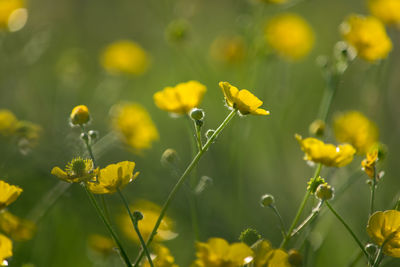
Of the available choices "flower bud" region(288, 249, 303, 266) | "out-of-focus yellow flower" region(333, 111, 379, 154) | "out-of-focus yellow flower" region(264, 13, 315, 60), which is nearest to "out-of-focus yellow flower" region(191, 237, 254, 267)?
"flower bud" region(288, 249, 303, 266)

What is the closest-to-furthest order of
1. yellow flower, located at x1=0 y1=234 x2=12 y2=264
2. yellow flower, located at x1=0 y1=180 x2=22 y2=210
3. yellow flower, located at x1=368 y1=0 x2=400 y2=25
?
yellow flower, located at x1=0 y1=234 x2=12 y2=264 → yellow flower, located at x1=0 y1=180 x2=22 y2=210 → yellow flower, located at x1=368 y1=0 x2=400 y2=25

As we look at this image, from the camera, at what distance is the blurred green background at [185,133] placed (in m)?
2.12

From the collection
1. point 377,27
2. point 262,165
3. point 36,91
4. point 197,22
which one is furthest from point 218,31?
point 377,27

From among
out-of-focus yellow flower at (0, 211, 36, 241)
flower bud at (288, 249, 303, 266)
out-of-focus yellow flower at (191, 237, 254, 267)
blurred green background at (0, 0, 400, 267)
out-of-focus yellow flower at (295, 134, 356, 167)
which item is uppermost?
out-of-focus yellow flower at (295, 134, 356, 167)

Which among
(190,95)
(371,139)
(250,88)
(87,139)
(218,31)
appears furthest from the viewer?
(218,31)

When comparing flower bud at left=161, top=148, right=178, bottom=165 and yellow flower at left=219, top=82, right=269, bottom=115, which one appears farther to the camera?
flower bud at left=161, top=148, right=178, bottom=165

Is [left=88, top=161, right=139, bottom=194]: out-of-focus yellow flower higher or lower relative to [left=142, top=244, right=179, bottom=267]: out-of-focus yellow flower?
higher

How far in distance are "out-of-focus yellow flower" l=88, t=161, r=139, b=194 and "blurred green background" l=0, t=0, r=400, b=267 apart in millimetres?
442

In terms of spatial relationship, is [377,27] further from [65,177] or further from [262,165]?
[262,165]

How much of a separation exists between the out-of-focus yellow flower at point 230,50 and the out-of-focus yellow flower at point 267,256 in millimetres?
1956

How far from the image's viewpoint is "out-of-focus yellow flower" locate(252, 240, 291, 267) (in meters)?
1.06

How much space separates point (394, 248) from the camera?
44.6 inches

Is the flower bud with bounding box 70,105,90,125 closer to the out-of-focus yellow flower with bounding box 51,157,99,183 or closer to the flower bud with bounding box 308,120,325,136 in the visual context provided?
the out-of-focus yellow flower with bounding box 51,157,99,183

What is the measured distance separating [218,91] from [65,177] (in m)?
2.32
